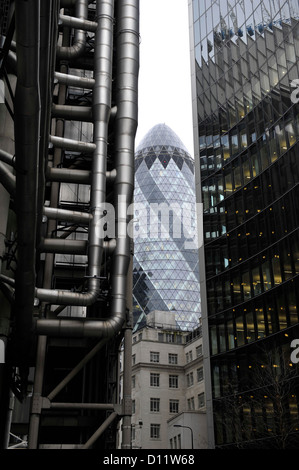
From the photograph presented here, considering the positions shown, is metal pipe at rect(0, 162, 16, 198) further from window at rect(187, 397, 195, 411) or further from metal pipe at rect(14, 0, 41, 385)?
window at rect(187, 397, 195, 411)

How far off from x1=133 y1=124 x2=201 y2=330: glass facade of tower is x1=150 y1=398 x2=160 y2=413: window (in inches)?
1732

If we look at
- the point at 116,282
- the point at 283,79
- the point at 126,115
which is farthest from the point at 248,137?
the point at 116,282

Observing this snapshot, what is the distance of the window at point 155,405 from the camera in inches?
3676

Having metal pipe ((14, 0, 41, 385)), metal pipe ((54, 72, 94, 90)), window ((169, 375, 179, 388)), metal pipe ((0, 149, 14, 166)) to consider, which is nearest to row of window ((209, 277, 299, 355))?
metal pipe ((54, 72, 94, 90))

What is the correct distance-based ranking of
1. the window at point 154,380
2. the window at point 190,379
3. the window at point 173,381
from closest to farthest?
the window at point 190,379 → the window at point 154,380 → the window at point 173,381

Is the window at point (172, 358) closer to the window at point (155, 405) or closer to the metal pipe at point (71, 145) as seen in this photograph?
the window at point (155, 405)

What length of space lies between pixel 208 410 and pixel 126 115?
3035 centimetres

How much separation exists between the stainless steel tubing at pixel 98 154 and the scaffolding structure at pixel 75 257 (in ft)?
0.19

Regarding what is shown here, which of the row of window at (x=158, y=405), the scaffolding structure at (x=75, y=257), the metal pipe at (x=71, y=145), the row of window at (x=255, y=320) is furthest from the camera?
the row of window at (x=158, y=405)

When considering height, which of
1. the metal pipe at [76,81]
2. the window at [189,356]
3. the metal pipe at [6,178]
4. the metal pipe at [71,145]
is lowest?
the metal pipe at [6,178]

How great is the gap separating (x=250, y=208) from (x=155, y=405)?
5583cm

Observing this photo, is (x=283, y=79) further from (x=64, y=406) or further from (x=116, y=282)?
(x=64, y=406)

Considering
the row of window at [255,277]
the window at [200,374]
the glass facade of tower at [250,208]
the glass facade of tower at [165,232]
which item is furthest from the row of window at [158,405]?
the row of window at [255,277]

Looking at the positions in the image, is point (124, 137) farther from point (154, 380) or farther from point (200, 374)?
point (154, 380)
